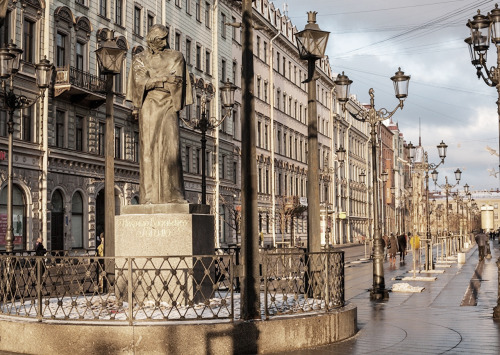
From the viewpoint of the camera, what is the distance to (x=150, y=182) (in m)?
12.3

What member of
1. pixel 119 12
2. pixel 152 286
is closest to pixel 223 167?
pixel 119 12

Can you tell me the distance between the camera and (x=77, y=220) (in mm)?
36906

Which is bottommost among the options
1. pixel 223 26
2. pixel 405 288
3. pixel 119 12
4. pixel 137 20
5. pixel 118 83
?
pixel 405 288

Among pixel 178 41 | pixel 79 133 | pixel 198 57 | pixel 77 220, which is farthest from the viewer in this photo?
pixel 198 57

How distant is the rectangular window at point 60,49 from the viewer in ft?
116

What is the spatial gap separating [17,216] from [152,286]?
913 inches

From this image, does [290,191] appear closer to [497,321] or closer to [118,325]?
[497,321]

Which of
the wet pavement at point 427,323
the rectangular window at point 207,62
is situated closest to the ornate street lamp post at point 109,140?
the wet pavement at point 427,323

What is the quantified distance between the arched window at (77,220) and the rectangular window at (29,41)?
6788 millimetres

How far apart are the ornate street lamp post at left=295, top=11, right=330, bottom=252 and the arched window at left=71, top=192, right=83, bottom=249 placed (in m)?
24.0

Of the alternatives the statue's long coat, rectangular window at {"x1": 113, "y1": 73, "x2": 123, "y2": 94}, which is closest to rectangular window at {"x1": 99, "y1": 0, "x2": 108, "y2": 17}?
rectangular window at {"x1": 113, "y1": 73, "x2": 123, "y2": 94}

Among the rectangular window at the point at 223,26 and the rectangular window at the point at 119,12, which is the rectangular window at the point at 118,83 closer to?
the rectangular window at the point at 119,12

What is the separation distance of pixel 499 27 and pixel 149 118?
23.6 ft

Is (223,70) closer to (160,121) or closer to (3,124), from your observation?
(3,124)
